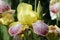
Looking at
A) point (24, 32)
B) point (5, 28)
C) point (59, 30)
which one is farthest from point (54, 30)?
point (5, 28)

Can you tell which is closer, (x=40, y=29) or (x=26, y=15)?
(x=40, y=29)

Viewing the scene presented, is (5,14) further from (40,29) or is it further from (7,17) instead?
(40,29)

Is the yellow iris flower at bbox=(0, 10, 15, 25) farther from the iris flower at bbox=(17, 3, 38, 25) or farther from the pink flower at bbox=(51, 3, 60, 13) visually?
the pink flower at bbox=(51, 3, 60, 13)

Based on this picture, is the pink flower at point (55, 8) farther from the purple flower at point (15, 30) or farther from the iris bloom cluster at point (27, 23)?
the purple flower at point (15, 30)

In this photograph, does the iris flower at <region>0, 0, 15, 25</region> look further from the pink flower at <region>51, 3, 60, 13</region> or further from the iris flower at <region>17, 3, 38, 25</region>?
the pink flower at <region>51, 3, 60, 13</region>

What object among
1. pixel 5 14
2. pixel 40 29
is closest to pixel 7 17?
pixel 5 14

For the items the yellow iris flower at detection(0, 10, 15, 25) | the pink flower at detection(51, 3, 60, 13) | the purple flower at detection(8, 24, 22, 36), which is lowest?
the purple flower at detection(8, 24, 22, 36)

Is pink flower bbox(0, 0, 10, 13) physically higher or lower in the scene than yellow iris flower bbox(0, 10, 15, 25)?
higher

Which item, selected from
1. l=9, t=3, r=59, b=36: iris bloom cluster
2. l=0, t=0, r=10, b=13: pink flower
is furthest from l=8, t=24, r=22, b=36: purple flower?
l=0, t=0, r=10, b=13: pink flower

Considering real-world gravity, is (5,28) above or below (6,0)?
below

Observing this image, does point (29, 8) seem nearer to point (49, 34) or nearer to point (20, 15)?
point (20, 15)

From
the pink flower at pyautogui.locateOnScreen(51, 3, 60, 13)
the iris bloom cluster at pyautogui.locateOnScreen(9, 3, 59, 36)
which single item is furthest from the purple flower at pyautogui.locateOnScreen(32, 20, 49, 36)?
the pink flower at pyautogui.locateOnScreen(51, 3, 60, 13)
